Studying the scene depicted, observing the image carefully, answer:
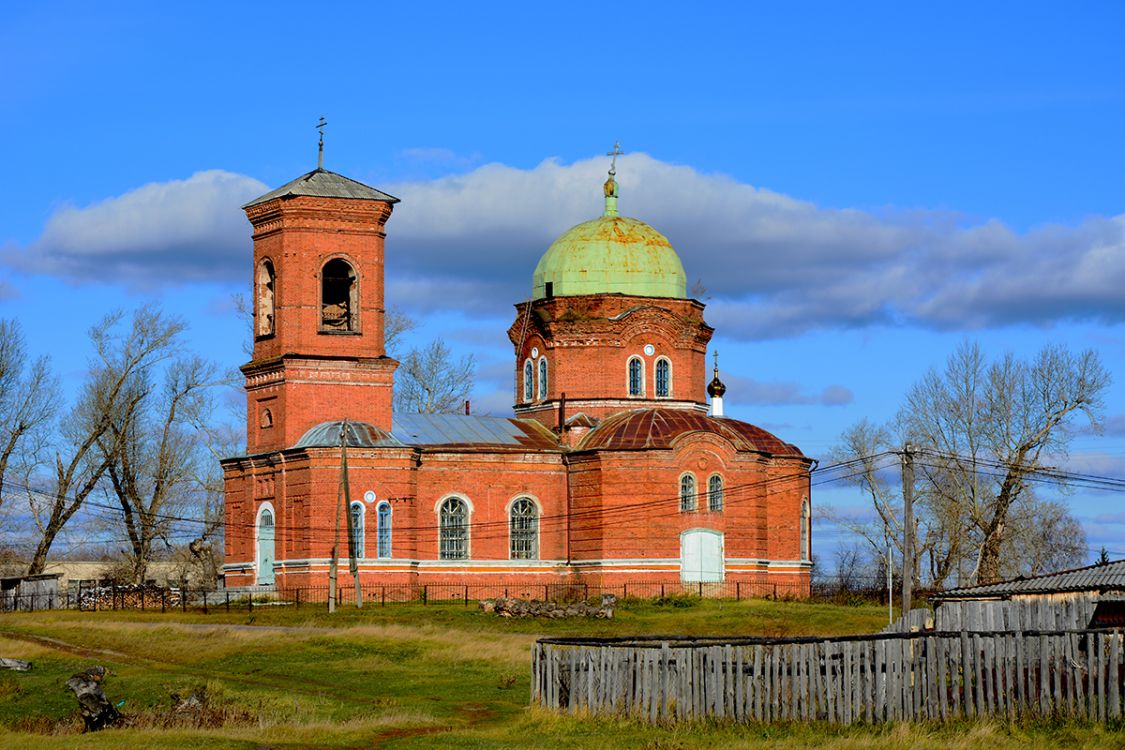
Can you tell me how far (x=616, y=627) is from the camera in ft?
162

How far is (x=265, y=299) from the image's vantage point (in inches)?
2398

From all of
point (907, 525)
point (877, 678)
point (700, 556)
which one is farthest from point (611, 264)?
point (877, 678)

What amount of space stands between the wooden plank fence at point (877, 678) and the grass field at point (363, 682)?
0.35 m

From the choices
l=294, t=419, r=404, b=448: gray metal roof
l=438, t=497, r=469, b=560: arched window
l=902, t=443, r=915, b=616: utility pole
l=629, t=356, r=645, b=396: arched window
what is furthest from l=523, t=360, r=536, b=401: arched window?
l=902, t=443, r=915, b=616: utility pole

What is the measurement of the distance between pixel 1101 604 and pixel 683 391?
3300 cm

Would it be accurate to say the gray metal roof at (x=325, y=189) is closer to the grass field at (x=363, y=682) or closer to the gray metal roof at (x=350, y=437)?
the gray metal roof at (x=350, y=437)

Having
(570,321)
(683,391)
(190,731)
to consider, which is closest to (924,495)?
(683,391)

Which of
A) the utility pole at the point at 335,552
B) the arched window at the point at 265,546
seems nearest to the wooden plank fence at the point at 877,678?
the utility pole at the point at 335,552

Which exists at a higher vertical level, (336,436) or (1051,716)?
(336,436)

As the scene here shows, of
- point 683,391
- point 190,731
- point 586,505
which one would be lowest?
point 190,731

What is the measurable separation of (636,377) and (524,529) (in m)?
7.68

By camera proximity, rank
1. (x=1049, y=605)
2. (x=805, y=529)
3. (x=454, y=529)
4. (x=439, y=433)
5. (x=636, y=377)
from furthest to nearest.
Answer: (x=636, y=377) → (x=805, y=529) → (x=439, y=433) → (x=454, y=529) → (x=1049, y=605)

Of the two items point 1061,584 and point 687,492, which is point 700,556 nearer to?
point 687,492

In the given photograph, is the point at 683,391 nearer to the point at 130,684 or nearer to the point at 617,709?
the point at 130,684
